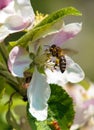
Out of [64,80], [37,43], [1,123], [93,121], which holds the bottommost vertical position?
[93,121]

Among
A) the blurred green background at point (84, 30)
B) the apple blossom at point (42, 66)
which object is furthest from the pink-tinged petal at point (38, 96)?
the blurred green background at point (84, 30)

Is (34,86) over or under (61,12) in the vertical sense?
under

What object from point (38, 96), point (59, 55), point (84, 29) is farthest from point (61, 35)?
point (84, 29)

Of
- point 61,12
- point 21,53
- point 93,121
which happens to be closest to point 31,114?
point 21,53

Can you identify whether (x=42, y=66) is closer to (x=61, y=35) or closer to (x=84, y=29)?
(x=61, y=35)

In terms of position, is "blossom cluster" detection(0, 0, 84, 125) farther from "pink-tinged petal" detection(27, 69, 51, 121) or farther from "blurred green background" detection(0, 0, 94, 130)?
"blurred green background" detection(0, 0, 94, 130)

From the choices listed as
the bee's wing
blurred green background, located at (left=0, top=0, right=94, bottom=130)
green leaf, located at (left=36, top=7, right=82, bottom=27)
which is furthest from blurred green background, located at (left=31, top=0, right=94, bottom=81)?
green leaf, located at (left=36, top=7, right=82, bottom=27)

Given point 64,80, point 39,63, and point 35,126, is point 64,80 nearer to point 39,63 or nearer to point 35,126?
point 39,63
